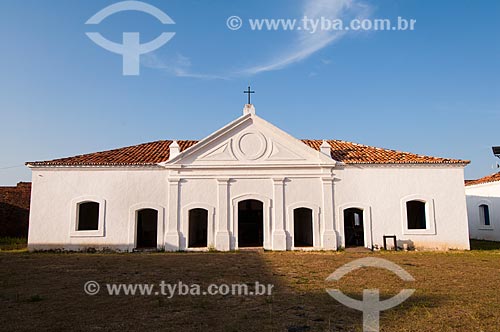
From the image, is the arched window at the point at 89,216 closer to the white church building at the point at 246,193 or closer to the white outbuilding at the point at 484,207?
the white church building at the point at 246,193

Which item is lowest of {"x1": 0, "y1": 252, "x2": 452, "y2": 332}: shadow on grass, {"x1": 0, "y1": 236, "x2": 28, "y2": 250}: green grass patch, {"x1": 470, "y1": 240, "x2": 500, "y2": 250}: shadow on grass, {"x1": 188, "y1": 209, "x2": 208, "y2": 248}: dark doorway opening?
{"x1": 0, "y1": 252, "x2": 452, "y2": 332}: shadow on grass

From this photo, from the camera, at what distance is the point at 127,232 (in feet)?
50.3

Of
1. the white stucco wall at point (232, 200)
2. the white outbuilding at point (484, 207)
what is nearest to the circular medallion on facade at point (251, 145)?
the white stucco wall at point (232, 200)

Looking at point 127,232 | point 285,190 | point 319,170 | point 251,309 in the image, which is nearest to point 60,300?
point 251,309

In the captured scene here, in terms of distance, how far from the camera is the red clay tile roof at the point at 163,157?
51.4ft

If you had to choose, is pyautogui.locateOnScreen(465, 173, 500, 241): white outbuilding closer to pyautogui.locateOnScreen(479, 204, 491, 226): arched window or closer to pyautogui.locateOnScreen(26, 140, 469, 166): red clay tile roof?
pyautogui.locateOnScreen(479, 204, 491, 226): arched window

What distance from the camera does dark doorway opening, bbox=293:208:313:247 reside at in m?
17.2

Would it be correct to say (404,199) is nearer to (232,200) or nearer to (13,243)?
(232,200)

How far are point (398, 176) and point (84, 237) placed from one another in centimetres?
1306

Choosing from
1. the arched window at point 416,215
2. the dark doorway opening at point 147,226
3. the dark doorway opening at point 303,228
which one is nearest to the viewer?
the dark doorway opening at point 303,228

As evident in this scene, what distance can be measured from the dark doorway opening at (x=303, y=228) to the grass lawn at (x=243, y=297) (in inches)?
163

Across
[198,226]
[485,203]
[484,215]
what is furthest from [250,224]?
[484,215]

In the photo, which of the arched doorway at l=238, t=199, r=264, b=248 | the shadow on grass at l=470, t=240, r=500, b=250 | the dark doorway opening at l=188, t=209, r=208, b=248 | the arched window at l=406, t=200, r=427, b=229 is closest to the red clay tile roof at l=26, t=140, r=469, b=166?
the arched window at l=406, t=200, r=427, b=229

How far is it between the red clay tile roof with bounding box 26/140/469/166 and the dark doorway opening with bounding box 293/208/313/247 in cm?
323
